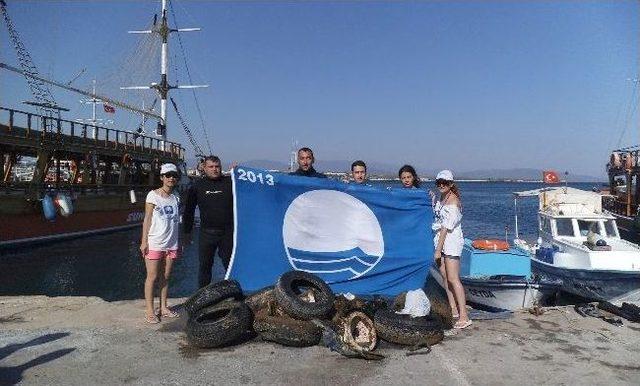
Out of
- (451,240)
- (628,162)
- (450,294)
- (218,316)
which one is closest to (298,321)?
(218,316)

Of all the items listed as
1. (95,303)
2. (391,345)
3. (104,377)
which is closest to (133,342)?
(104,377)

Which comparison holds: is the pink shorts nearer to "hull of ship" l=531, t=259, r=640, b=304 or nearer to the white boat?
the white boat

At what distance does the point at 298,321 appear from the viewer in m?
5.82

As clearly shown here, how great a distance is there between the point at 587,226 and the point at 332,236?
11343 millimetres

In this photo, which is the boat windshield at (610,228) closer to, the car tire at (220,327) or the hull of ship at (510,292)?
the hull of ship at (510,292)

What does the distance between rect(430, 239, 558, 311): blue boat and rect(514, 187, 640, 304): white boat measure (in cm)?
101

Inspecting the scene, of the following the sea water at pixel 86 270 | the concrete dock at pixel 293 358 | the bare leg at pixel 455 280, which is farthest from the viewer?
the sea water at pixel 86 270

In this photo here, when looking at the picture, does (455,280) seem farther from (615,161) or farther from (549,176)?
(615,161)

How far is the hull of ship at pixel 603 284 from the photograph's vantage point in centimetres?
1205

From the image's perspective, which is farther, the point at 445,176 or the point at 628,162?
the point at 628,162

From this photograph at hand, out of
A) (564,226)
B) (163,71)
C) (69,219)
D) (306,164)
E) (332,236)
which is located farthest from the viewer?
(163,71)

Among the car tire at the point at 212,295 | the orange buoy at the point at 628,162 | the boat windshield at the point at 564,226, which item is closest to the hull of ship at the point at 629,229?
the orange buoy at the point at 628,162

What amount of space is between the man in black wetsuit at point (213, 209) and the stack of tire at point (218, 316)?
31.6 inches

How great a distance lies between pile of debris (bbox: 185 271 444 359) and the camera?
5.59 m
